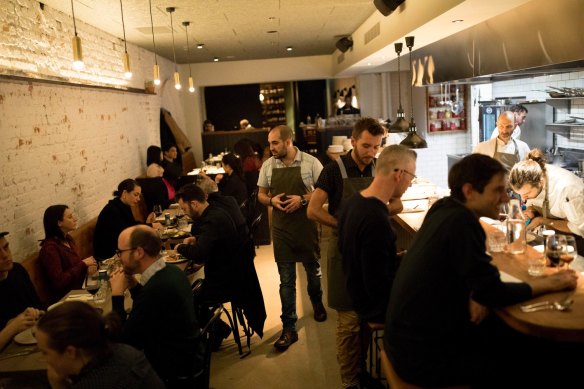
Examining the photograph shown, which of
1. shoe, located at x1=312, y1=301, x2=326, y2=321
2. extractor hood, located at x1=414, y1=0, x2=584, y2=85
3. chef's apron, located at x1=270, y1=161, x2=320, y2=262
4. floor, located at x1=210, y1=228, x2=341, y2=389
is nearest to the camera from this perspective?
extractor hood, located at x1=414, y1=0, x2=584, y2=85

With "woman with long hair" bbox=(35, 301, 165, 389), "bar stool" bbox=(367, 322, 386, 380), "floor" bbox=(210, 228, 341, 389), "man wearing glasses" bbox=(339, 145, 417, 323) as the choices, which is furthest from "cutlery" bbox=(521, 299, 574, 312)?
"floor" bbox=(210, 228, 341, 389)

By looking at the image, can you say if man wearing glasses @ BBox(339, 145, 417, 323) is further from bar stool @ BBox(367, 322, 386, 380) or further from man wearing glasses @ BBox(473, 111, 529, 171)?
man wearing glasses @ BBox(473, 111, 529, 171)

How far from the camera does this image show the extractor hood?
383 centimetres

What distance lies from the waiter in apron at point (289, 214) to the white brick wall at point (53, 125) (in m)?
2.11

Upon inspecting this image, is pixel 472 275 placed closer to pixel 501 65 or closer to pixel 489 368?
pixel 489 368

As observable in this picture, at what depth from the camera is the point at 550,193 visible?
12.7 ft

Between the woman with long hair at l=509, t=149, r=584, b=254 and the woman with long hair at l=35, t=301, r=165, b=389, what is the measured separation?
2.61 metres

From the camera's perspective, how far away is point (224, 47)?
32.6 ft

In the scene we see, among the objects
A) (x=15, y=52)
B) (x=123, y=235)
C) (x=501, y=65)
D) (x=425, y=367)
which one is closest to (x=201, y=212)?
(x=123, y=235)

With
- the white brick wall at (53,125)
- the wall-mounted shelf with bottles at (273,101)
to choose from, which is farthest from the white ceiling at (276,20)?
the wall-mounted shelf with bottles at (273,101)

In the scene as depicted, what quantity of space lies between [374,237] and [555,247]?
0.84 metres

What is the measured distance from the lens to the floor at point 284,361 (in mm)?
4051

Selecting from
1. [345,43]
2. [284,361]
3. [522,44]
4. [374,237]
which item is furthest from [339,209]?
[345,43]

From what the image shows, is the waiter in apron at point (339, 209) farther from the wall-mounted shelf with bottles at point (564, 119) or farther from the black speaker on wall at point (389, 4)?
the wall-mounted shelf with bottles at point (564, 119)
